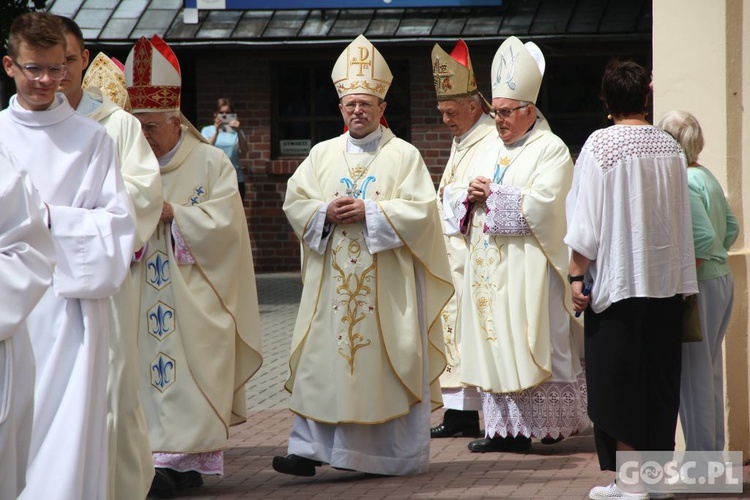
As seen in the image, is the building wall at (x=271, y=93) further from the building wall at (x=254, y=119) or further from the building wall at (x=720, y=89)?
the building wall at (x=720, y=89)

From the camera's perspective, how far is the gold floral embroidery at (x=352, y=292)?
6.93m

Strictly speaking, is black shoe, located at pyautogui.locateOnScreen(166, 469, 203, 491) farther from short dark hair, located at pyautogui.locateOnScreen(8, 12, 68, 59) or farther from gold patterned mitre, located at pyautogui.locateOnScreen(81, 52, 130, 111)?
short dark hair, located at pyautogui.locateOnScreen(8, 12, 68, 59)

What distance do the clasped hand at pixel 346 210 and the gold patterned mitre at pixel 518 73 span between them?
129 cm

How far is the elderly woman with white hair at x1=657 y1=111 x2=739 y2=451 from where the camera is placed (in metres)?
6.11

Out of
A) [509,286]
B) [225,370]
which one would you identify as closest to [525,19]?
[509,286]

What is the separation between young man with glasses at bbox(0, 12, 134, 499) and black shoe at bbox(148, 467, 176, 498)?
161 centimetres

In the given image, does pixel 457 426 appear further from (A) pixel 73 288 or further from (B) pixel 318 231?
(A) pixel 73 288

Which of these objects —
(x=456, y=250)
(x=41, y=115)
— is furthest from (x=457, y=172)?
(x=41, y=115)

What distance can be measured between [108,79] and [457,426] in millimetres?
2957

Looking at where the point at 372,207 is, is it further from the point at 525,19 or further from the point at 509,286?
the point at 525,19

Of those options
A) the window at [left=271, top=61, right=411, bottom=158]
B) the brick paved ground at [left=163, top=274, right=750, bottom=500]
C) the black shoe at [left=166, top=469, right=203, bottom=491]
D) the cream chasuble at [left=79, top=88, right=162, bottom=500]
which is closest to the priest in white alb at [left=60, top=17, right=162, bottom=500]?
the cream chasuble at [left=79, top=88, right=162, bottom=500]

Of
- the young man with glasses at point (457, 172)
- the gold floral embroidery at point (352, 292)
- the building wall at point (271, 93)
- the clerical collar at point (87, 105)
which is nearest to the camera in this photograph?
the clerical collar at point (87, 105)

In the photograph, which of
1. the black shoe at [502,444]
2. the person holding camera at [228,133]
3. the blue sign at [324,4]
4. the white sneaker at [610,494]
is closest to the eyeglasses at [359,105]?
the black shoe at [502,444]

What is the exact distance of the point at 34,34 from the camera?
4.78 m
